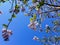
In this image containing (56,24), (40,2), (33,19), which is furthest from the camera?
(56,24)

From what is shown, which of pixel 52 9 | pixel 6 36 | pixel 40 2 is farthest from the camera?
pixel 52 9

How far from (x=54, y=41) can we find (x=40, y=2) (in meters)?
4.47

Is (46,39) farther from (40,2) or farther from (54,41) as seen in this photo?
(40,2)

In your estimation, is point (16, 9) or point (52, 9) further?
point (52, 9)

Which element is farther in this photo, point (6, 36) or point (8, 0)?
point (8, 0)

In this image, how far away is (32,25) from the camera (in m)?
6.28

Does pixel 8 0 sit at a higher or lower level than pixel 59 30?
higher

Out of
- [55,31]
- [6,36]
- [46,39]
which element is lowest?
[46,39]

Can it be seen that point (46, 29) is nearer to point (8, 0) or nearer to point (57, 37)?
point (57, 37)

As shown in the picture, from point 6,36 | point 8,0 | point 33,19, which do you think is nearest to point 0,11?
point 8,0

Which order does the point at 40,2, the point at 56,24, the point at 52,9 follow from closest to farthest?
the point at 40,2, the point at 52,9, the point at 56,24

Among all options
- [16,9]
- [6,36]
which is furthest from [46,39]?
[6,36]

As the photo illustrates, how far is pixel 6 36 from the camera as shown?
15.2ft

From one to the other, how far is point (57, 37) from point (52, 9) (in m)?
2.77
